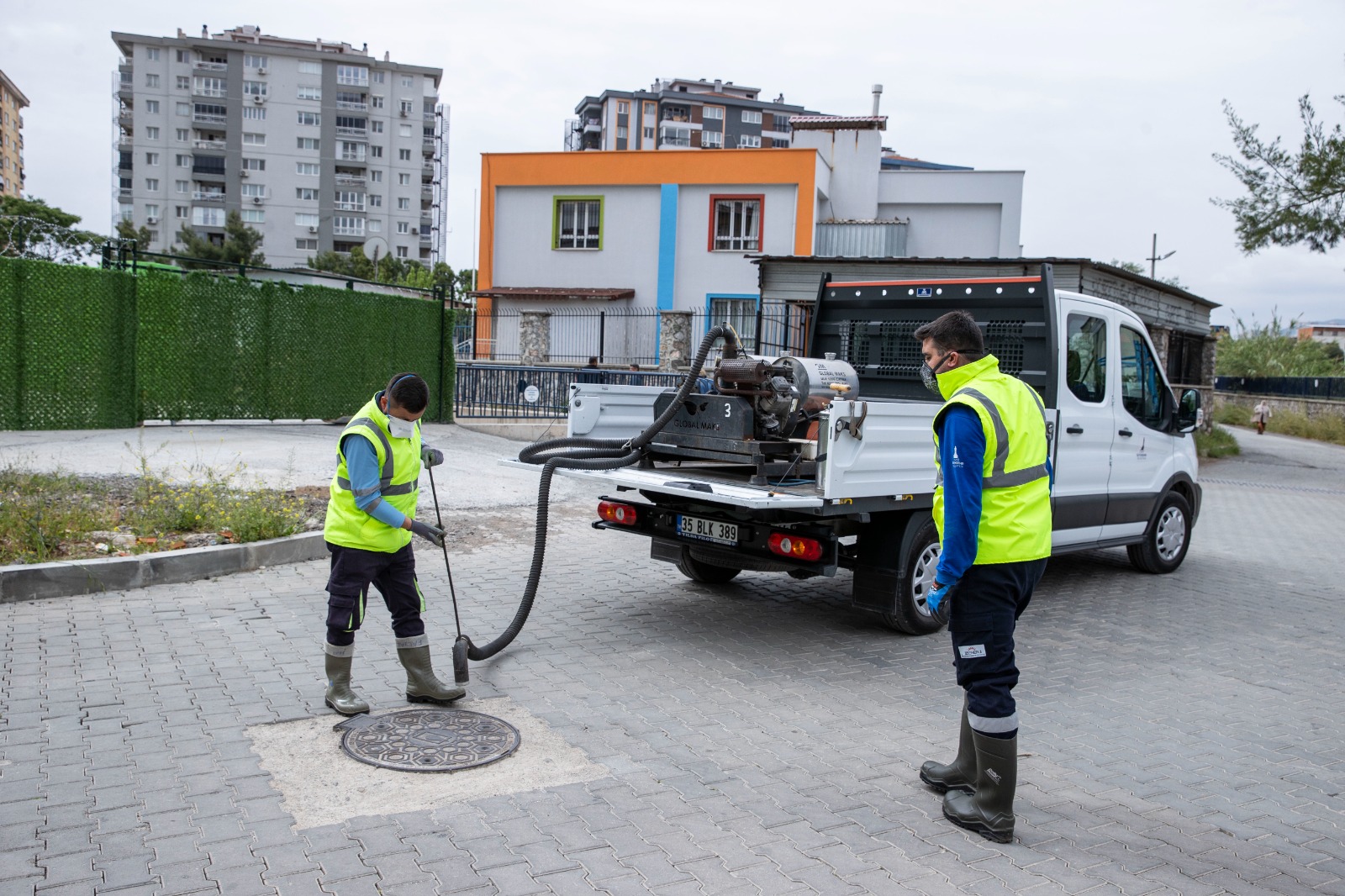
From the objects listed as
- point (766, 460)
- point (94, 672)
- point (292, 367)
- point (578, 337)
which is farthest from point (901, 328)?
point (578, 337)

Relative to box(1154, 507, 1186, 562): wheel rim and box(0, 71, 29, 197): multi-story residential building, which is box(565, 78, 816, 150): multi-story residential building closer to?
box(0, 71, 29, 197): multi-story residential building

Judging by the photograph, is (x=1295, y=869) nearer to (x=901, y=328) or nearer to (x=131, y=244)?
(x=901, y=328)

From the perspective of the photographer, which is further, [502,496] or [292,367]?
[292,367]

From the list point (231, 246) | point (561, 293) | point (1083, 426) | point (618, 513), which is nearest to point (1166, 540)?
point (1083, 426)

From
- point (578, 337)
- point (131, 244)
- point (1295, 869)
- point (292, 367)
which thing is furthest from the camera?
point (578, 337)

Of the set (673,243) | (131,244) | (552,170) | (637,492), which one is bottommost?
(637,492)

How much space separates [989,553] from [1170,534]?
643cm

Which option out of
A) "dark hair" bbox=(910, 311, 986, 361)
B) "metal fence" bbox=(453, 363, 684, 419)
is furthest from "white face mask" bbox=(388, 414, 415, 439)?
"metal fence" bbox=(453, 363, 684, 419)

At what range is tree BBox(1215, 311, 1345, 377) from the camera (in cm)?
4725

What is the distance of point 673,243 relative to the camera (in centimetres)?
3197

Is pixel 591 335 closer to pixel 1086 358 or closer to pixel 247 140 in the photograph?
pixel 1086 358

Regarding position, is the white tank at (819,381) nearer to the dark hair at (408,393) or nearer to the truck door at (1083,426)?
the truck door at (1083,426)

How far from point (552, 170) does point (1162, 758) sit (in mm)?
29991

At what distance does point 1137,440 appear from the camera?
8594mm
